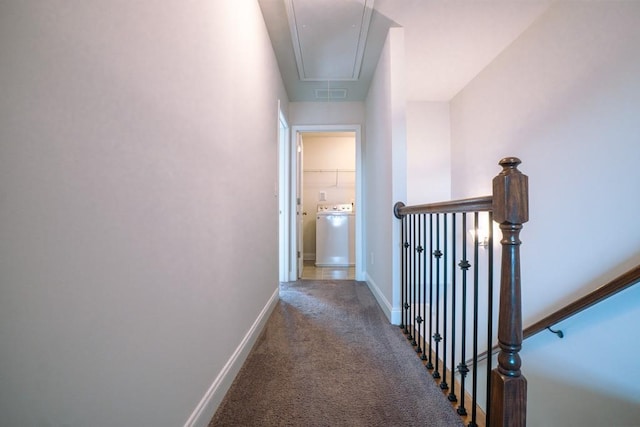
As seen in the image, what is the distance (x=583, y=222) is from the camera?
185 cm

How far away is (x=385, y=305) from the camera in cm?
227

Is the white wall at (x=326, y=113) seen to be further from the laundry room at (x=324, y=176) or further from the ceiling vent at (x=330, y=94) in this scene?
the laundry room at (x=324, y=176)

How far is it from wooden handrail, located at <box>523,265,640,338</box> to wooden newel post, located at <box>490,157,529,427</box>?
0.94 meters

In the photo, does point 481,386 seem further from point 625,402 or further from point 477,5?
point 477,5

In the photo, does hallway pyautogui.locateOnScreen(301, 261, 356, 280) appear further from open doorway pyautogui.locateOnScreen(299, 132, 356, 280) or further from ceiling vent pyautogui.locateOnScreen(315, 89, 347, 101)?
ceiling vent pyautogui.locateOnScreen(315, 89, 347, 101)

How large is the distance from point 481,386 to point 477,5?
3.08 meters

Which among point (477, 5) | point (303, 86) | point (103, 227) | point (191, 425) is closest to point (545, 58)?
point (477, 5)

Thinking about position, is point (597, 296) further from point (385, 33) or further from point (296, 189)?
point (296, 189)

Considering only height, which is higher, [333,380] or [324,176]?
[324,176]

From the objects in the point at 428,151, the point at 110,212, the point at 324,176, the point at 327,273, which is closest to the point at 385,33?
the point at 428,151

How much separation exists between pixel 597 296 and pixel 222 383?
1929mm

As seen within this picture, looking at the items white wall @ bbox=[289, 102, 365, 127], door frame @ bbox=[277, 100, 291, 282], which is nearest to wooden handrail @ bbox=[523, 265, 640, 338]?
door frame @ bbox=[277, 100, 291, 282]

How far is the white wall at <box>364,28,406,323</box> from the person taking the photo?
6.77ft

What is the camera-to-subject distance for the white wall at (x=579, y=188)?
1594 mm
